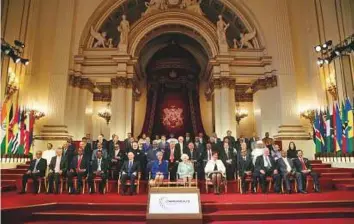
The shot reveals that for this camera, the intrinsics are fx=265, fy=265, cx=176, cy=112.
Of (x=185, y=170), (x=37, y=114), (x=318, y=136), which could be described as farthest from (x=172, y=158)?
(x=37, y=114)

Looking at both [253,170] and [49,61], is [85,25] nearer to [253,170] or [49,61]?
[49,61]

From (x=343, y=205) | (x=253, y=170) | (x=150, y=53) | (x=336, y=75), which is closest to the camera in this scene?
(x=343, y=205)

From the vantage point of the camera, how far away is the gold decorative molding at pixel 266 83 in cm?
1083

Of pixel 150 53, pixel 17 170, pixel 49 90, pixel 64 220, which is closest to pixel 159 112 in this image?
pixel 150 53

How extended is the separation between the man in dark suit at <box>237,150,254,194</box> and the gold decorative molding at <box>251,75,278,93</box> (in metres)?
5.54

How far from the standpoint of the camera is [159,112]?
13.3 meters

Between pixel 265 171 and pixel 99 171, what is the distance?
3.73 m

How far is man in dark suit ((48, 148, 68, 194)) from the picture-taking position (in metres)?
5.88

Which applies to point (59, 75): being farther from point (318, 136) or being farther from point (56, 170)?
point (318, 136)

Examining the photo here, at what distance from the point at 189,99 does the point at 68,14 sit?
6725 mm

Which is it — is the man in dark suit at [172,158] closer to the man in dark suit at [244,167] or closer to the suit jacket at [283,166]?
the man in dark suit at [244,167]

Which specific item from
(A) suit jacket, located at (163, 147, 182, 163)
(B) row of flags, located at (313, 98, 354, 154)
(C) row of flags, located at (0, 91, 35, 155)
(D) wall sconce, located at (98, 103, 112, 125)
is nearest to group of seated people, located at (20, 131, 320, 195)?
(A) suit jacket, located at (163, 147, 182, 163)

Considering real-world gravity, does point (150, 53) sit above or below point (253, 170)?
above

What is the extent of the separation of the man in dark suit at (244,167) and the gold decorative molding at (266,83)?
18.2 ft
